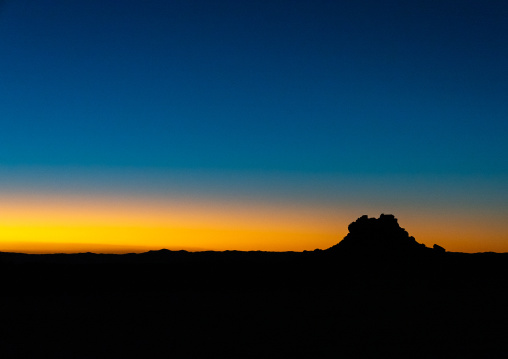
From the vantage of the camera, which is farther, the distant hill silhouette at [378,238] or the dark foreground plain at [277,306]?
the distant hill silhouette at [378,238]

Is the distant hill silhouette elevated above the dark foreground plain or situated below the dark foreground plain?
above

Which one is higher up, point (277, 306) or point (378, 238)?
point (378, 238)

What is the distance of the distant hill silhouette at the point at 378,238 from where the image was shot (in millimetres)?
43688

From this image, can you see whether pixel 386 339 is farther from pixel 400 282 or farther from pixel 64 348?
pixel 400 282

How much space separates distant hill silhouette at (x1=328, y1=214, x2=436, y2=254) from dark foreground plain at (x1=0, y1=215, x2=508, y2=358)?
74 millimetres

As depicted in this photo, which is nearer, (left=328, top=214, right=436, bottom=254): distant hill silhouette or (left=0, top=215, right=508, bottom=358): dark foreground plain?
(left=0, top=215, right=508, bottom=358): dark foreground plain

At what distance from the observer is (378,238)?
43.8 m

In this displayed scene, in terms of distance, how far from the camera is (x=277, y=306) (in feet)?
101

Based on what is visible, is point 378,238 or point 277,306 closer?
point 277,306

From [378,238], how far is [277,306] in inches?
592

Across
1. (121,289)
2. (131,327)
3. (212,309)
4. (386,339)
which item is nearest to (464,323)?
(386,339)

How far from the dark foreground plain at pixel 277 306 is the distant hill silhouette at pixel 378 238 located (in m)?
0.07

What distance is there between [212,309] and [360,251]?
16.8 meters

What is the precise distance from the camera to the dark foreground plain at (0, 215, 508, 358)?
Result: 837 inches
